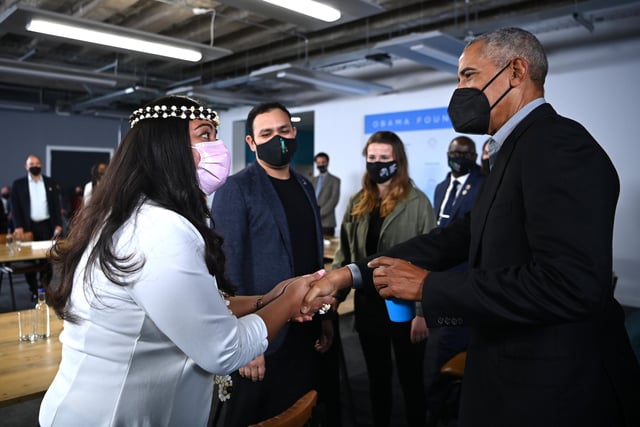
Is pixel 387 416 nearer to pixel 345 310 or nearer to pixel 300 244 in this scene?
pixel 345 310

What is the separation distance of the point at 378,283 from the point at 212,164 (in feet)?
2.05

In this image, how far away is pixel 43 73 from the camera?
22.6 ft

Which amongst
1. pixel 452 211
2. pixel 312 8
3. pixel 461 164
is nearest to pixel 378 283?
pixel 452 211

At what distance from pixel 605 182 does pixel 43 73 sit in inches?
294

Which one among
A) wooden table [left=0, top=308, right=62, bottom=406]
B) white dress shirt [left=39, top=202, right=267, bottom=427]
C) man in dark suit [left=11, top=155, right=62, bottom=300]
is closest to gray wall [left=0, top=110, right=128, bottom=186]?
man in dark suit [left=11, top=155, right=62, bottom=300]

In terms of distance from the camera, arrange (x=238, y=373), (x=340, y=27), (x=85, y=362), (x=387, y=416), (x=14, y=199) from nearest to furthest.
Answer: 1. (x=85, y=362)
2. (x=238, y=373)
3. (x=387, y=416)
4. (x=14, y=199)
5. (x=340, y=27)

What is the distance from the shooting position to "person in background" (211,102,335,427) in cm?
213

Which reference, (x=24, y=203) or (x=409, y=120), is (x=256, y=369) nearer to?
(x=24, y=203)

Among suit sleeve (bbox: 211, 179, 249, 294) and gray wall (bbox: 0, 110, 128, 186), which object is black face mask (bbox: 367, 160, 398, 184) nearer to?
suit sleeve (bbox: 211, 179, 249, 294)

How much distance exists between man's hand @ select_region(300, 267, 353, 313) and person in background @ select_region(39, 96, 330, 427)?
1.21 ft

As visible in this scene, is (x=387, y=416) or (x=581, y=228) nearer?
(x=581, y=228)

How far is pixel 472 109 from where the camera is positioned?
1.46 metres

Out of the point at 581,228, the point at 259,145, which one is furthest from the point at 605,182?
the point at 259,145

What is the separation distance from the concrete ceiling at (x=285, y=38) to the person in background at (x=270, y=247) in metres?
2.28
